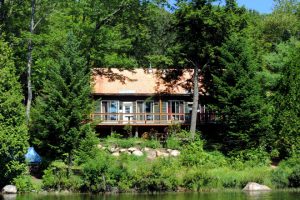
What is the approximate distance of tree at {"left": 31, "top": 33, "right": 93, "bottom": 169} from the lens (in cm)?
3628

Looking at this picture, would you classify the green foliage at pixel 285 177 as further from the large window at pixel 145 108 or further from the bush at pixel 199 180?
the large window at pixel 145 108

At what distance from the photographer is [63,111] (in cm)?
3644

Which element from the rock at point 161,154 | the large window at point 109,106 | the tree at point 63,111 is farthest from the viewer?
the large window at point 109,106

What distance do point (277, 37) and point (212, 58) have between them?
81.0 feet

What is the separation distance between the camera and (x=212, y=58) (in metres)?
44.9

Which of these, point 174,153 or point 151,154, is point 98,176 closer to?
point 151,154

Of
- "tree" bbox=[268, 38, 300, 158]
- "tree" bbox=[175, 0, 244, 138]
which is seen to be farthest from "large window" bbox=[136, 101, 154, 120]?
"tree" bbox=[268, 38, 300, 158]

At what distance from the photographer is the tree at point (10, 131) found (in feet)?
109

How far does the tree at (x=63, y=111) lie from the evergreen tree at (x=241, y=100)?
10.6m

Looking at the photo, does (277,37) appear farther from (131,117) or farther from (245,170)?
(245,170)

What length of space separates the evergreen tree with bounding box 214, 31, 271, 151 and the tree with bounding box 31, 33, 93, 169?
1059 cm

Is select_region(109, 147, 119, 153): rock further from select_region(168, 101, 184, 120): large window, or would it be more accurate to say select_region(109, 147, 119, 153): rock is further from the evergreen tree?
select_region(168, 101, 184, 120): large window

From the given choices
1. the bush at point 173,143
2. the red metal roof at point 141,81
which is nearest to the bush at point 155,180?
the bush at point 173,143

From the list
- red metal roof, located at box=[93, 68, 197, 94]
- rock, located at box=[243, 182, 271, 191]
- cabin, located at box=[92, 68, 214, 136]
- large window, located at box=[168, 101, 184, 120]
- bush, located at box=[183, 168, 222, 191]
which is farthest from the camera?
large window, located at box=[168, 101, 184, 120]
